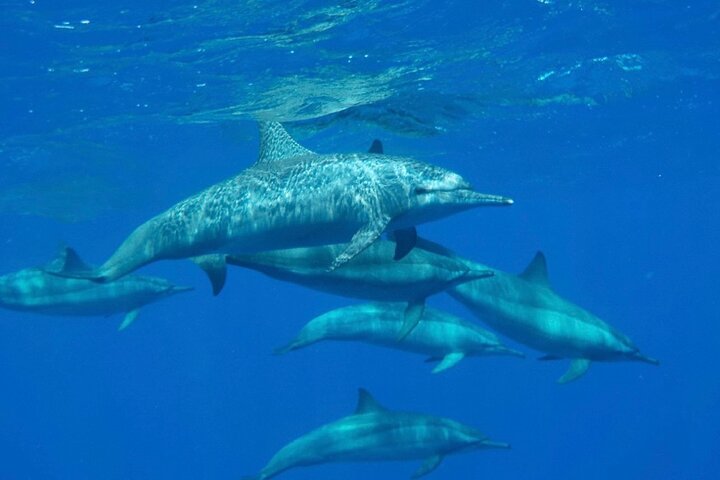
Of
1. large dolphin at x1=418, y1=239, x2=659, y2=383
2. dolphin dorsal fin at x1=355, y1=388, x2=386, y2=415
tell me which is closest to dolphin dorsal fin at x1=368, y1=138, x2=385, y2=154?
large dolphin at x1=418, y1=239, x2=659, y2=383

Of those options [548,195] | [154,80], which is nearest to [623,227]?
[548,195]

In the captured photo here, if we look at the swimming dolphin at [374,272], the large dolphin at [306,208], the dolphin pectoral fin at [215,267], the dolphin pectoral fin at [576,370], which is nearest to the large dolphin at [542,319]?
the dolphin pectoral fin at [576,370]

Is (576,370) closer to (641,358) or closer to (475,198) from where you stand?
(641,358)

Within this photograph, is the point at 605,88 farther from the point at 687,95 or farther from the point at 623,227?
the point at 623,227

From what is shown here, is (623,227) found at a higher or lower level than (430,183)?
lower

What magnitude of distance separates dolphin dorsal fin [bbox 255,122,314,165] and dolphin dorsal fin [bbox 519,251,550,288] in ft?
15.6

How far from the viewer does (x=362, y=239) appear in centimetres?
620

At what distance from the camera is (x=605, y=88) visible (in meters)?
23.5

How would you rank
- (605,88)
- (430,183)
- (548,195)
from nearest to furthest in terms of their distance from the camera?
(430,183) < (605,88) < (548,195)

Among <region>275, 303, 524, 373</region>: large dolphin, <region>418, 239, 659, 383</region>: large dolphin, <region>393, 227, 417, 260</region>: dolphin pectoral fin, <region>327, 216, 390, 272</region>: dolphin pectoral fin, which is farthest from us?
<region>275, 303, 524, 373</region>: large dolphin

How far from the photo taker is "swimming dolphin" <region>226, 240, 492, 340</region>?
7.19m

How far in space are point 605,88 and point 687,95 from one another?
14.8ft

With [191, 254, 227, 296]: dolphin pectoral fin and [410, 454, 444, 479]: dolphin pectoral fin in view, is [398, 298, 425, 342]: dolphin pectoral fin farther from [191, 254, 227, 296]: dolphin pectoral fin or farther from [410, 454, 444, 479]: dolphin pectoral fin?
[410, 454, 444, 479]: dolphin pectoral fin

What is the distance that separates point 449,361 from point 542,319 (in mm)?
2350
